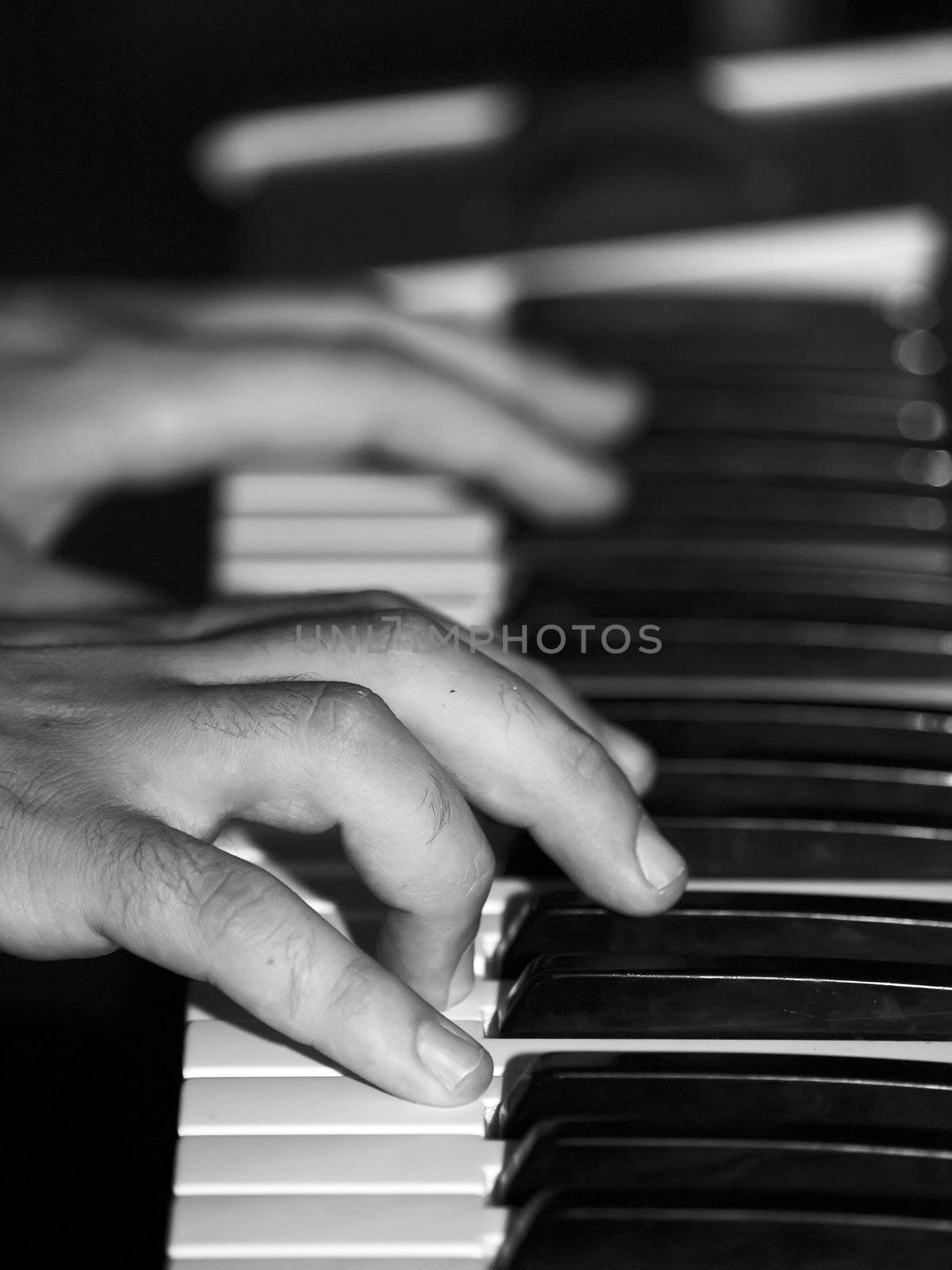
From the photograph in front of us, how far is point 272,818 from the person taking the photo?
806 millimetres

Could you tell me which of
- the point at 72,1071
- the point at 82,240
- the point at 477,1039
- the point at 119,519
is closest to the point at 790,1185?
the point at 477,1039

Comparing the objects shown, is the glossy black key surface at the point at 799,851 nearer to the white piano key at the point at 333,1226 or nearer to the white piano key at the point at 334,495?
the white piano key at the point at 333,1226

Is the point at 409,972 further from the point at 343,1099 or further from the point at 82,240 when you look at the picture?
the point at 82,240

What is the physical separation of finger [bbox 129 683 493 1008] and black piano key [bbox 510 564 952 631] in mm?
300

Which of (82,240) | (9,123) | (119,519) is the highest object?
(9,123)

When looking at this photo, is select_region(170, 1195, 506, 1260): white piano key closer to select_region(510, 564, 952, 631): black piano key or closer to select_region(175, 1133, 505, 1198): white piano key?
select_region(175, 1133, 505, 1198): white piano key

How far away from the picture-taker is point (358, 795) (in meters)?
0.77

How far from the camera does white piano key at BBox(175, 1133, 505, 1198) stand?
69 centimetres

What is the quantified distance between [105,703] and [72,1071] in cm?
64

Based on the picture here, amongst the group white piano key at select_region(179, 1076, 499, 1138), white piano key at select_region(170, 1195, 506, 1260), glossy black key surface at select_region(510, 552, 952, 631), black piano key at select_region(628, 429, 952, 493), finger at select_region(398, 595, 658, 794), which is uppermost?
black piano key at select_region(628, 429, 952, 493)

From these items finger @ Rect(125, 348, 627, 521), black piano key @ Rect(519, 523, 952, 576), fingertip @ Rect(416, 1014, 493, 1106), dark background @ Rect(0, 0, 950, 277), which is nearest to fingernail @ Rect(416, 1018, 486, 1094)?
fingertip @ Rect(416, 1014, 493, 1106)

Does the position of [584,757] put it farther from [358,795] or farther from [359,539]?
[359,539]

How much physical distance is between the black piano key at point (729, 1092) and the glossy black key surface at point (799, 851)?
0.14m

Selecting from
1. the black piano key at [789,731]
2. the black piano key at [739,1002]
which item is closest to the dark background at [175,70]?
the black piano key at [789,731]
